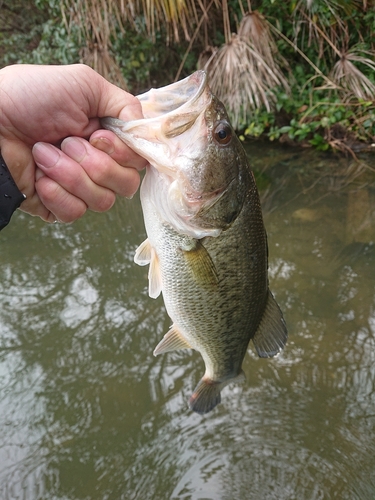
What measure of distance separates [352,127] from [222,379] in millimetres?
5298

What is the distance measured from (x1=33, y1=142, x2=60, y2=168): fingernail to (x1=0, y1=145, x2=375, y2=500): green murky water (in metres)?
2.03

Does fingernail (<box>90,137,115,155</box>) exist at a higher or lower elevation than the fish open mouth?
lower

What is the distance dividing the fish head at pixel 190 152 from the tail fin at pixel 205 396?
0.88m

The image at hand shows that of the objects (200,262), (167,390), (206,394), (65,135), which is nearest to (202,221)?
(200,262)

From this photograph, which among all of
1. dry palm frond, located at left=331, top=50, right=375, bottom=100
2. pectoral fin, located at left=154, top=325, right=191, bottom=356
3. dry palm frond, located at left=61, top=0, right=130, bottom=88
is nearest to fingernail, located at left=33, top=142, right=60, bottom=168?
pectoral fin, located at left=154, top=325, right=191, bottom=356

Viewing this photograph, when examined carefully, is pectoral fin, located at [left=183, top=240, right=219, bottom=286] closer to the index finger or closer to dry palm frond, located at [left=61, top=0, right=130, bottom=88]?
the index finger

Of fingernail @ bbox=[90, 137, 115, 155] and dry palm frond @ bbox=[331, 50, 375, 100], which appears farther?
dry palm frond @ bbox=[331, 50, 375, 100]

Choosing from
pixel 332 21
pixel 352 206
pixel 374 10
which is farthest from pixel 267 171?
pixel 374 10

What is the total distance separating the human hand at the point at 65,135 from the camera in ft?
4.44

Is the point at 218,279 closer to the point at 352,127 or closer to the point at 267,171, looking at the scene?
the point at 267,171

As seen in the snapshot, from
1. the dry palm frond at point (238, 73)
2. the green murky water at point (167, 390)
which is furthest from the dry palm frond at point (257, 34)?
the green murky water at point (167, 390)

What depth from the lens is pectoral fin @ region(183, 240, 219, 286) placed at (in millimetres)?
1476

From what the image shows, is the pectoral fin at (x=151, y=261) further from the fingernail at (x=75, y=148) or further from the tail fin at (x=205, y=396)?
the tail fin at (x=205, y=396)

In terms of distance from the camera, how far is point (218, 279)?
1535 mm
